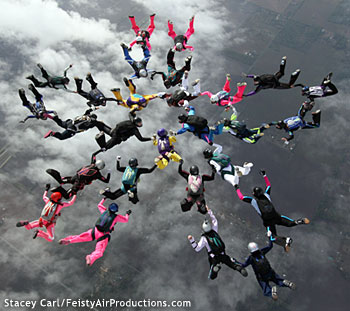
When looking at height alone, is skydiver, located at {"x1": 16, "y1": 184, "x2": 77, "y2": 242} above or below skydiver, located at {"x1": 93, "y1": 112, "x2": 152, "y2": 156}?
below

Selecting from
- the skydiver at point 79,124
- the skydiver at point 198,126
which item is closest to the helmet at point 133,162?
the skydiver at point 79,124

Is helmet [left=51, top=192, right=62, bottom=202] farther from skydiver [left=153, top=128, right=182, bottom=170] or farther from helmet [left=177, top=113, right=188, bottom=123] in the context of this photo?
helmet [left=177, top=113, right=188, bottom=123]

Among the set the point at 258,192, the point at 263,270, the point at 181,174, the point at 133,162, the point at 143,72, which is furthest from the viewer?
the point at 143,72

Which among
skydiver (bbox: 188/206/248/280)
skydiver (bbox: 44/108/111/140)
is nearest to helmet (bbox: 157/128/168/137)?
skydiver (bbox: 44/108/111/140)

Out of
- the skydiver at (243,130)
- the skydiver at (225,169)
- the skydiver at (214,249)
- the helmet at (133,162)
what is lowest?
the skydiver at (214,249)

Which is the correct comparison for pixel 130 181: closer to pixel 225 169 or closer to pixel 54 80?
pixel 225 169

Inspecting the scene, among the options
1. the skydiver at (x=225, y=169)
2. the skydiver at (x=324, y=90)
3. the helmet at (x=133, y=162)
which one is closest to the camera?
the helmet at (x=133, y=162)

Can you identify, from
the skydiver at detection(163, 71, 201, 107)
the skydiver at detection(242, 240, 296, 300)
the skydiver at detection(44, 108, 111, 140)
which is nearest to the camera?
A: the skydiver at detection(242, 240, 296, 300)

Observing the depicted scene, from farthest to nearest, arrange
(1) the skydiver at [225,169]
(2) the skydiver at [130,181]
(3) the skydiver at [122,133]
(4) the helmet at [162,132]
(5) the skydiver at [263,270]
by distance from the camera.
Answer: (3) the skydiver at [122,133]
(4) the helmet at [162,132]
(1) the skydiver at [225,169]
(2) the skydiver at [130,181]
(5) the skydiver at [263,270]

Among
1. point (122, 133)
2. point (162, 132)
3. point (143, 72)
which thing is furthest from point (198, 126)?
point (143, 72)

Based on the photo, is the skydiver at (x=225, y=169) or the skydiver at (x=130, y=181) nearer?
the skydiver at (x=130, y=181)

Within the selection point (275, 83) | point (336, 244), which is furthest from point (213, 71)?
point (336, 244)

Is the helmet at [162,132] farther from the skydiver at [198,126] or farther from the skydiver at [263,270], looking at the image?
the skydiver at [263,270]

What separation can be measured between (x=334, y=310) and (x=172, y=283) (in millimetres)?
19793
